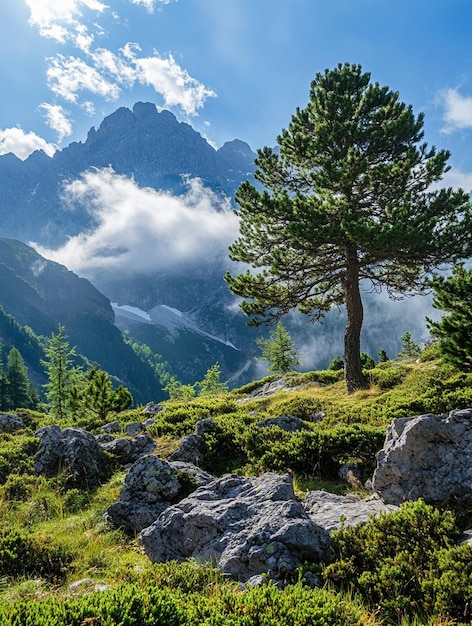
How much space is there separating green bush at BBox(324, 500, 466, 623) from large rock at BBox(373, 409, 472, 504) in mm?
898

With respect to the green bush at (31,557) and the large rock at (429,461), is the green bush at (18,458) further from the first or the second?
the large rock at (429,461)

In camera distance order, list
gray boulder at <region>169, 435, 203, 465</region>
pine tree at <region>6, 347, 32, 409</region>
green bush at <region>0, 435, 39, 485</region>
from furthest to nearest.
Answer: pine tree at <region>6, 347, 32, 409</region>, green bush at <region>0, 435, 39, 485</region>, gray boulder at <region>169, 435, 203, 465</region>

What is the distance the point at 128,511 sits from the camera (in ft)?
23.4

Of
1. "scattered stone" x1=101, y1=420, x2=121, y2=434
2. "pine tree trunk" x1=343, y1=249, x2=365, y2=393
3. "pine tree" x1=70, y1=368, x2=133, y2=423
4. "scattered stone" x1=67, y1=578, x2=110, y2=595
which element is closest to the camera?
"scattered stone" x1=67, y1=578, x2=110, y2=595

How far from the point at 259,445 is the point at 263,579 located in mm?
5334

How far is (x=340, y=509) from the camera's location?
612 centimetres

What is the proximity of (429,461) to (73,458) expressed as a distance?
836cm

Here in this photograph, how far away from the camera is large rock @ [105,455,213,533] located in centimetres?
702

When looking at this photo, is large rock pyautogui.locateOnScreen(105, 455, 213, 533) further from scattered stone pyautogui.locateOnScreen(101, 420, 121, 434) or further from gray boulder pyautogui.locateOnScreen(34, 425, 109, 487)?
scattered stone pyautogui.locateOnScreen(101, 420, 121, 434)

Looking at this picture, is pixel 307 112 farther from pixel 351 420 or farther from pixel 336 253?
pixel 351 420

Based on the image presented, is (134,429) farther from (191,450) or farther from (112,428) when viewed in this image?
(191,450)

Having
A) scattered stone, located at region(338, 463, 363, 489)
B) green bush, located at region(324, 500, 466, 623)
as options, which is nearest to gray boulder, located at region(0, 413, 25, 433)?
scattered stone, located at region(338, 463, 363, 489)

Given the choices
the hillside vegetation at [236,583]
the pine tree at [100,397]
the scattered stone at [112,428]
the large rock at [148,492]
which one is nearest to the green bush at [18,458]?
the hillside vegetation at [236,583]

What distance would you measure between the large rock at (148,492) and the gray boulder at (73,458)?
253 centimetres
